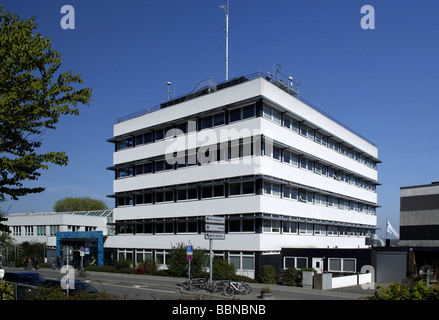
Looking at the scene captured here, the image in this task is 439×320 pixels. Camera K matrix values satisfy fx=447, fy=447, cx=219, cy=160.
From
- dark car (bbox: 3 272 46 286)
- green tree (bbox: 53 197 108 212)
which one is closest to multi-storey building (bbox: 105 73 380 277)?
dark car (bbox: 3 272 46 286)

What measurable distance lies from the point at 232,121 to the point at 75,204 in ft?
302

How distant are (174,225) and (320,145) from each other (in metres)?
17.4

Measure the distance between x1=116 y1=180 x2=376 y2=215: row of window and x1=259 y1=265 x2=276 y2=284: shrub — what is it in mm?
Result: 6086

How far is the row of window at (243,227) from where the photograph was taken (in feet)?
125

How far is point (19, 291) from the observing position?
1579 centimetres

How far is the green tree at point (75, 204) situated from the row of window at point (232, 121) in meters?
72.1

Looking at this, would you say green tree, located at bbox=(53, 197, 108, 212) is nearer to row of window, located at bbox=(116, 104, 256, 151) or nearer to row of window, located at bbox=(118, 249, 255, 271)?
row of window, located at bbox=(116, 104, 256, 151)

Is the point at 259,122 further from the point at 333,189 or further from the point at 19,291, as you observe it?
the point at 19,291

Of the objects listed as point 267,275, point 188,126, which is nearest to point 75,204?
point 188,126

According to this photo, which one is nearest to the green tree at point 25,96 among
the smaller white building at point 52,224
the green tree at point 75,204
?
the smaller white building at point 52,224

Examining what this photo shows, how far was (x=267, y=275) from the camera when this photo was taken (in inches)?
1401

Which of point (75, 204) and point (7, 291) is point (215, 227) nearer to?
point (7, 291)

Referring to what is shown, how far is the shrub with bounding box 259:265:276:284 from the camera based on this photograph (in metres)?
35.6
